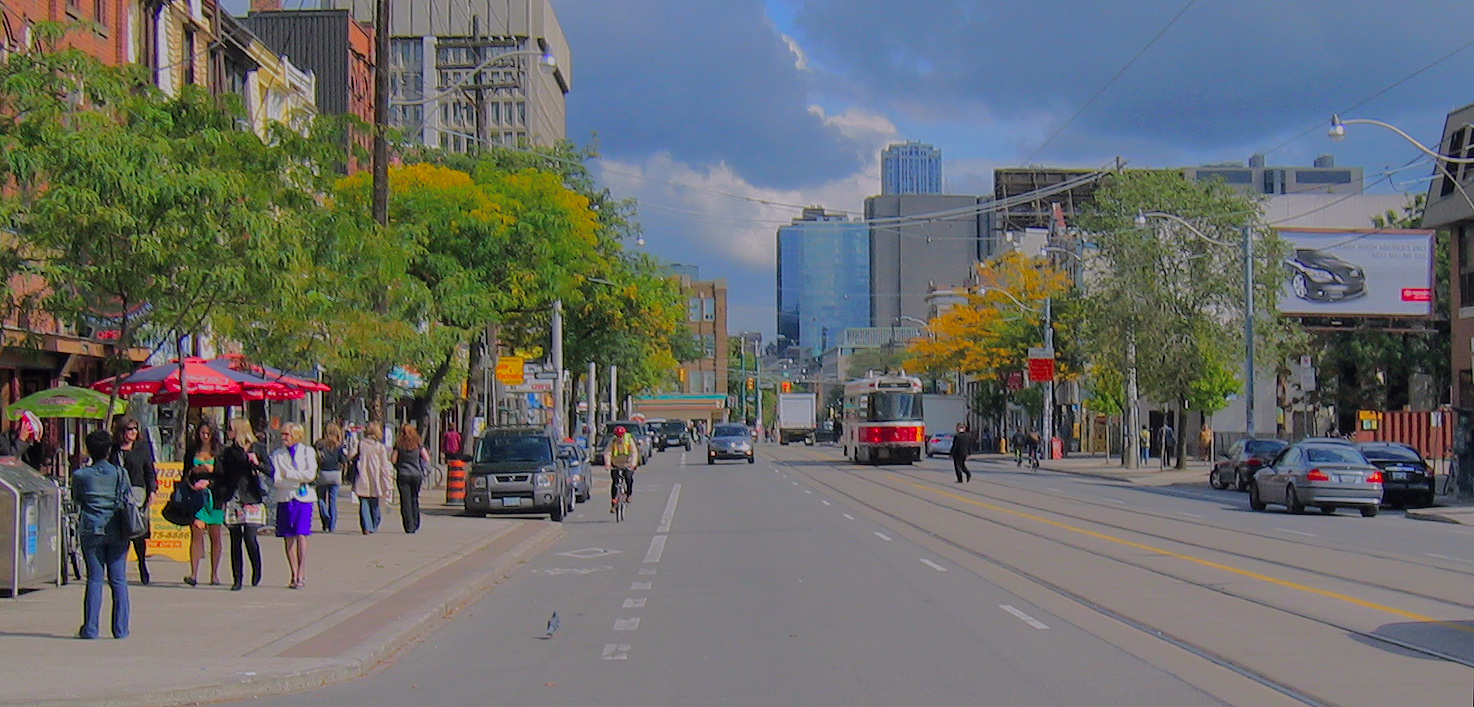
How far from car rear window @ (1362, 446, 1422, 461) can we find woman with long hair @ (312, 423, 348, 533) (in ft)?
70.7

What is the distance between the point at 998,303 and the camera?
76.2 metres

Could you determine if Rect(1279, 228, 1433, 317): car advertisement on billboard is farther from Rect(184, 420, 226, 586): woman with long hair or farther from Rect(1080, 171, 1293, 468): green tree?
Rect(184, 420, 226, 586): woman with long hair

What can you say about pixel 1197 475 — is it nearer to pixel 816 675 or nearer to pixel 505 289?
pixel 505 289

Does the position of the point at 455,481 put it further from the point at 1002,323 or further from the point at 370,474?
the point at 1002,323

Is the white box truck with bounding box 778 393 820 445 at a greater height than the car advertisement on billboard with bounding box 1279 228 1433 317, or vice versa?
the car advertisement on billboard with bounding box 1279 228 1433 317

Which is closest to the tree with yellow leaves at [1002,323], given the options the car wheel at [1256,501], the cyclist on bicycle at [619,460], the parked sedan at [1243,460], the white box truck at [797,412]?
the white box truck at [797,412]

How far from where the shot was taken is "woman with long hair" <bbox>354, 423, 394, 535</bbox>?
22763mm

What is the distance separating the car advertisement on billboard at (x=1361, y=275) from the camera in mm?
56062

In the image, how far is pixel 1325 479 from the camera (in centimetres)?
2922

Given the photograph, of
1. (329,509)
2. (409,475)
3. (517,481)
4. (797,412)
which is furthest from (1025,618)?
(797,412)

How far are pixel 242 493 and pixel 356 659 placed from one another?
4.55 meters

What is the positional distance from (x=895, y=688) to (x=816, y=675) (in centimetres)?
76

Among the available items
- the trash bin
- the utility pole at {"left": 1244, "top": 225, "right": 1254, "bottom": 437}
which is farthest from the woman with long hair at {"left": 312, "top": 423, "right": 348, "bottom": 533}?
the utility pole at {"left": 1244, "top": 225, "right": 1254, "bottom": 437}

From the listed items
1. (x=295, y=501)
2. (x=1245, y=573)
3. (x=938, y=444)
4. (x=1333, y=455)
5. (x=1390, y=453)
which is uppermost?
(x=295, y=501)
